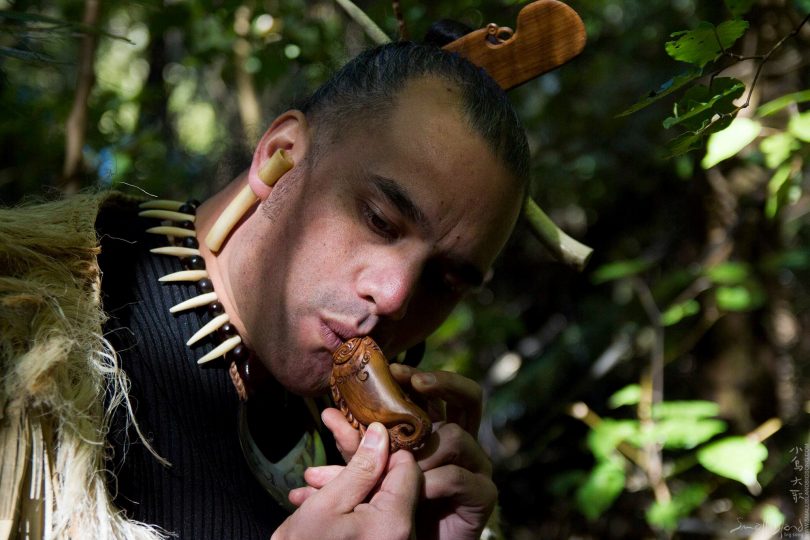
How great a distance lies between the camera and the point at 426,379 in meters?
1.25

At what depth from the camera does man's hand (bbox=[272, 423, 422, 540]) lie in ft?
3.39

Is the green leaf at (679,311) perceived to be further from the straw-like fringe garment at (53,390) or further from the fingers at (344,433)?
the straw-like fringe garment at (53,390)

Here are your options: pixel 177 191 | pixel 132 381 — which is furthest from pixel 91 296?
pixel 177 191

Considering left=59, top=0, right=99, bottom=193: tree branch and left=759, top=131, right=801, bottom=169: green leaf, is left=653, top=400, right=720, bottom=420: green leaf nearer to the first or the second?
left=759, top=131, right=801, bottom=169: green leaf

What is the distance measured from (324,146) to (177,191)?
8.15 feet

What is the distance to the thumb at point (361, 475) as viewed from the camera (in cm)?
105

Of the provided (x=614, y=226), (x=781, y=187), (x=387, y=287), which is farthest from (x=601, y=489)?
(x=614, y=226)

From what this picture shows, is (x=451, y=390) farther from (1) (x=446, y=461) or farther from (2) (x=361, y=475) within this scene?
(2) (x=361, y=475)

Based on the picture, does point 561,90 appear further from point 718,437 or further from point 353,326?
point 353,326

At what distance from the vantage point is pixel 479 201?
50.4 inches

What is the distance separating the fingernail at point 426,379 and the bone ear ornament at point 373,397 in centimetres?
8

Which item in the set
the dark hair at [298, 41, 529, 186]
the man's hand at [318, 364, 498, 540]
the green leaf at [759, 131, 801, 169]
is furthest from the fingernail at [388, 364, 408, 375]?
the green leaf at [759, 131, 801, 169]

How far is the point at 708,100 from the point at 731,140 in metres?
0.38

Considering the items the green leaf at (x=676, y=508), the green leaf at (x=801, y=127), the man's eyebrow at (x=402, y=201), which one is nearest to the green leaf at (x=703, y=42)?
the man's eyebrow at (x=402, y=201)
